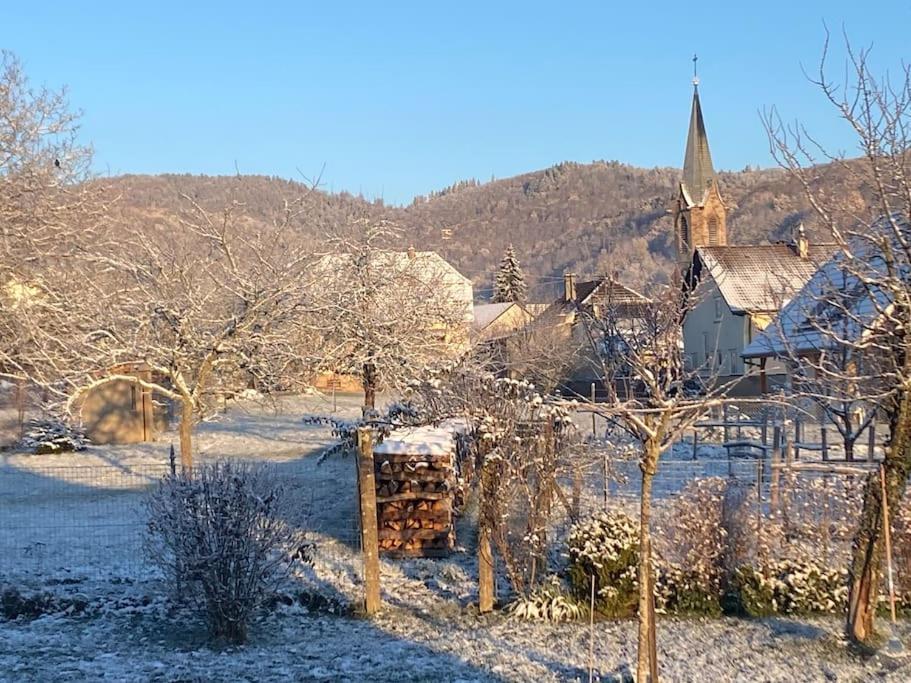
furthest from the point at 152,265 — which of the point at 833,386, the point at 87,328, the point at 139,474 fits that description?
the point at 833,386

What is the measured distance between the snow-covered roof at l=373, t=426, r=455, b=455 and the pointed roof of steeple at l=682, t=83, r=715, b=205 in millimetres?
44293

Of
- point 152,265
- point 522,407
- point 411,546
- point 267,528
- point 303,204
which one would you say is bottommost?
point 411,546

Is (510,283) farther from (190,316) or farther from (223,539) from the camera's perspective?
(223,539)

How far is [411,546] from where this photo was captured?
9.85 meters

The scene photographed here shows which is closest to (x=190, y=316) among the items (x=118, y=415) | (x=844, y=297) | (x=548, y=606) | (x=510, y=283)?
(x=548, y=606)

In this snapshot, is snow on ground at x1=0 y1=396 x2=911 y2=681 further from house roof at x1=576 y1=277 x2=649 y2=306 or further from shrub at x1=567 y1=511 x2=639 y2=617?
house roof at x1=576 y1=277 x2=649 y2=306

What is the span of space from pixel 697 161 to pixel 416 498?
47774 millimetres

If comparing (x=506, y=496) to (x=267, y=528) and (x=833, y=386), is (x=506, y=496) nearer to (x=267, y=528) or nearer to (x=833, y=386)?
(x=267, y=528)

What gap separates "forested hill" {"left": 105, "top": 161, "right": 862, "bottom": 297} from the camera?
56.5 ft

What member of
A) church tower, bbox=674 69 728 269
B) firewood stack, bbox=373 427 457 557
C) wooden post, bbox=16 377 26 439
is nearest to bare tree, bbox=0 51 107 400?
wooden post, bbox=16 377 26 439

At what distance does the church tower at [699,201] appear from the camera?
170 feet

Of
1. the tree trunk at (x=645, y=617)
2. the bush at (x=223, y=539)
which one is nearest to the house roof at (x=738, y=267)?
the bush at (x=223, y=539)

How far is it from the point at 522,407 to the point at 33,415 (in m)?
17.9

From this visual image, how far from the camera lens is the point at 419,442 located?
1010 cm
